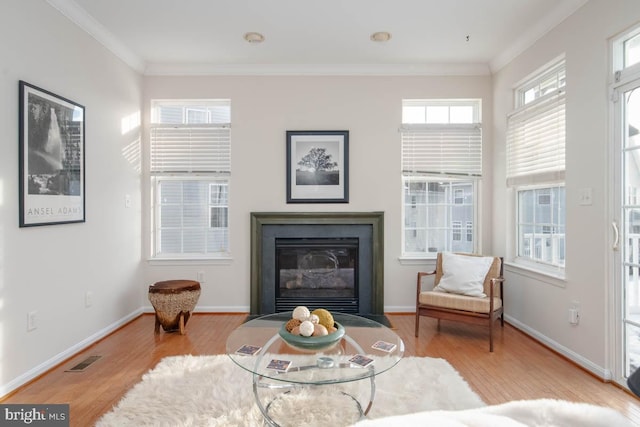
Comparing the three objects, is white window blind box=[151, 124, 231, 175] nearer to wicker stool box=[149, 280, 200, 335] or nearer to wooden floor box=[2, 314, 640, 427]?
wicker stool box=[149, 280, 200, 335]

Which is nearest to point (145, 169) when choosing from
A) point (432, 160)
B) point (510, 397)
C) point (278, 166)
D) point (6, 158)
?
point (278, 166)

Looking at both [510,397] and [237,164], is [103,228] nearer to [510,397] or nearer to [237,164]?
[237,164]

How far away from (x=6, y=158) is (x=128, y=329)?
6.65ft

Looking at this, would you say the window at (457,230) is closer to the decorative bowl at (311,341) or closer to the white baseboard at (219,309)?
the white baseboard at (219,309)

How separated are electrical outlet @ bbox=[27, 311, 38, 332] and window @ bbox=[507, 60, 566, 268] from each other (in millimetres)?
4173

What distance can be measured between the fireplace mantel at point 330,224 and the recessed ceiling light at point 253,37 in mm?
1762

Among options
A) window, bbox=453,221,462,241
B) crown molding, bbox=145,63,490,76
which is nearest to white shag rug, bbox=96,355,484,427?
window, bbox=453,221,462,241

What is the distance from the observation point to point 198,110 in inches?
172

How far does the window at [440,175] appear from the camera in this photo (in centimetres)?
427

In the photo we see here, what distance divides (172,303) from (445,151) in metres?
3.31

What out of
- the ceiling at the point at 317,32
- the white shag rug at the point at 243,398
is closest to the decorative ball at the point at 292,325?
the white shag rug at the point at 243,398

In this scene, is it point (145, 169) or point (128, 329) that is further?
point (145, 169)

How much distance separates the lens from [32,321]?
8.63ft

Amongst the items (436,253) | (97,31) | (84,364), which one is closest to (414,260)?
(436,253)
